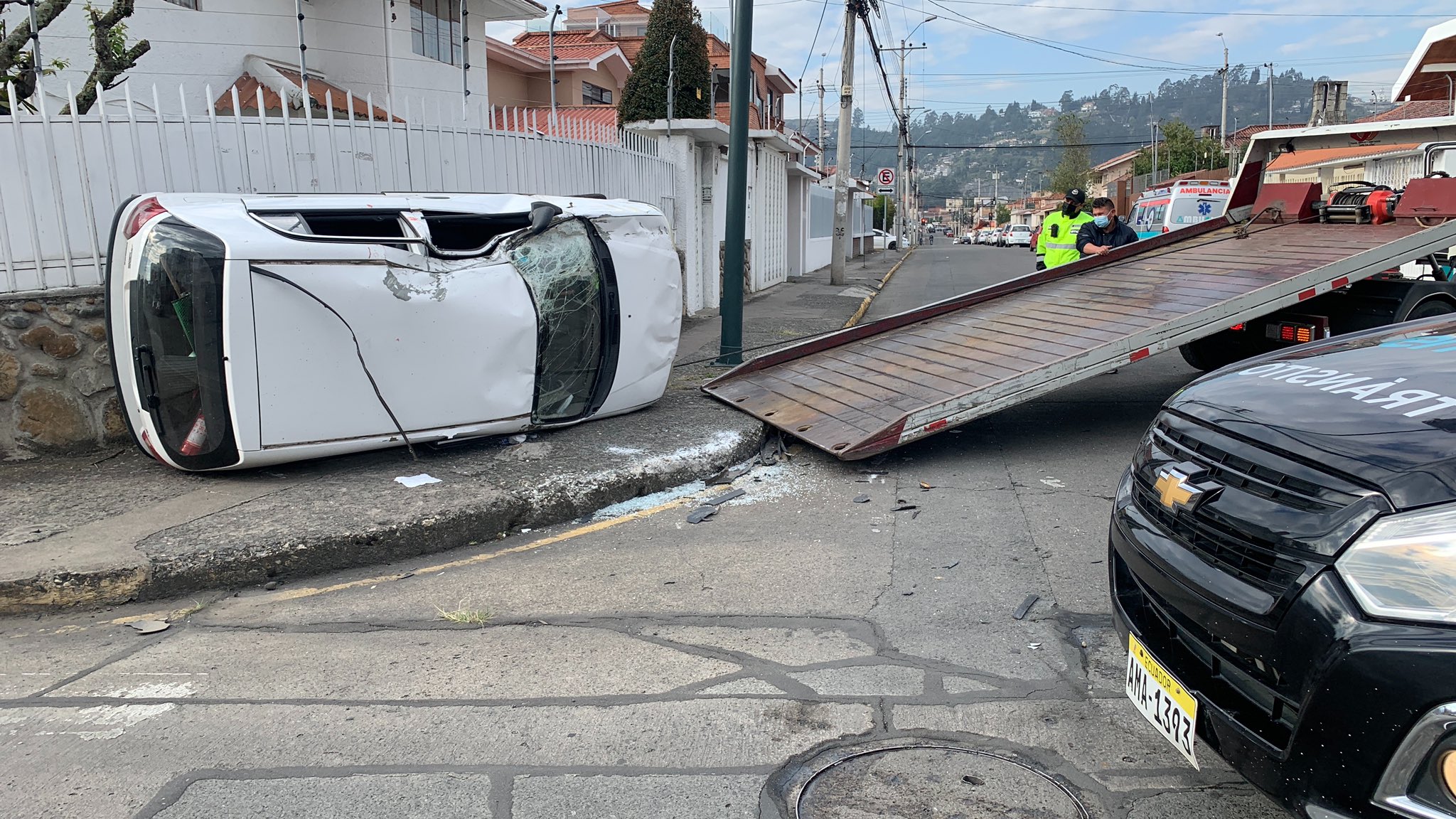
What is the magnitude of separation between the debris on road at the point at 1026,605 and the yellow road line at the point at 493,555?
241 cm

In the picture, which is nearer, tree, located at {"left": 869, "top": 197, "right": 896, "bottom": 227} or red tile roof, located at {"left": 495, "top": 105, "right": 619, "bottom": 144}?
red tile roof, located at {"left": 495, "top": 105, "right": 619, "bottom": 144}

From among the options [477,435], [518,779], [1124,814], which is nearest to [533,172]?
[477,435]

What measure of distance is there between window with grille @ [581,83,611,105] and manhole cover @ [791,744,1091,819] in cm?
2692

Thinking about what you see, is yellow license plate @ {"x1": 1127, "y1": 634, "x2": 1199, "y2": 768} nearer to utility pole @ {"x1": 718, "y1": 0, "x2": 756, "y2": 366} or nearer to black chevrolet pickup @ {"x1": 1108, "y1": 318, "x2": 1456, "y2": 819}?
black chevrolet pickup @ {"x1": 1108, "y1": 318, "x2": 1456, "y2": 819}

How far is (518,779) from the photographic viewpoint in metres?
3.03

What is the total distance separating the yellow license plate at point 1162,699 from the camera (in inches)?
98.2

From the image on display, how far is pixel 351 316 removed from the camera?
565 centimetres

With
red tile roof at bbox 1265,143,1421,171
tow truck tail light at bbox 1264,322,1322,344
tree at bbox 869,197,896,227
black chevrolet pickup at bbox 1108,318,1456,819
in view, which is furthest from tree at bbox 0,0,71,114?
tree at bbox 869,197,896,227

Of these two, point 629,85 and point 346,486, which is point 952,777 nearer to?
point 346,486

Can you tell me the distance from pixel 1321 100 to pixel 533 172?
27020 mm

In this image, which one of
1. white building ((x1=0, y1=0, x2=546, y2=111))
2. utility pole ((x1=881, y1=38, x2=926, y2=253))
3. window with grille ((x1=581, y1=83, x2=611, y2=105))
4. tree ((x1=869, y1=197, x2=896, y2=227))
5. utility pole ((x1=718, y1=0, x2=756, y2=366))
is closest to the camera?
utility pole ((x1=718, y1=0, x2=756, y2=366))

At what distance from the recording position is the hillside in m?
118

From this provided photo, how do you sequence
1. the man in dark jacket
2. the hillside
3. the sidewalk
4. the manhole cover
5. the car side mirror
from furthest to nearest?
the hillside < the man in dark jacket < the car side mirror < the sidewalk < the manhole cover

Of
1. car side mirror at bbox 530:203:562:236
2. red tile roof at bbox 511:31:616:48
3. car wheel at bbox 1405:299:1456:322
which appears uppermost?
red tile roof at bbox 511:31:616:48
